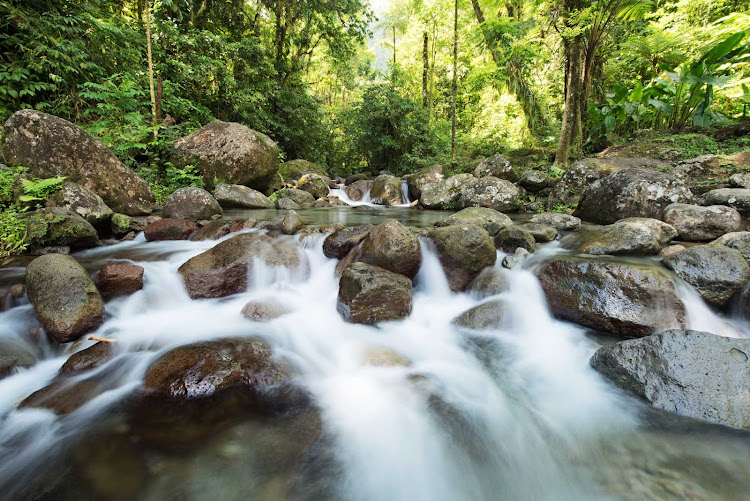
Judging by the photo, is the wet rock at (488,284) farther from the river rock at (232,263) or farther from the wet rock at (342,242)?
the river rock at (232,263)

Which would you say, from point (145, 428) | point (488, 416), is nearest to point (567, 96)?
point (488, 416)

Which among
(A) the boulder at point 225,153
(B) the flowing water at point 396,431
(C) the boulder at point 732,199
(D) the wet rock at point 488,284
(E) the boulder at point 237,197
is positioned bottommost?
(B) the flowing water at point 396,431

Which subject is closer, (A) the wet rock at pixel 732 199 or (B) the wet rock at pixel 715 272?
(B) the wet rock at pixel 715 272

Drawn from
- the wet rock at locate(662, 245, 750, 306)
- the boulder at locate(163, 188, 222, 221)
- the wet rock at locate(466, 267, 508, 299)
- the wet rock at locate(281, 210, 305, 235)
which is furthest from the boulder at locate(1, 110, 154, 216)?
the wet rock at locate(662, 245, 750, 306)

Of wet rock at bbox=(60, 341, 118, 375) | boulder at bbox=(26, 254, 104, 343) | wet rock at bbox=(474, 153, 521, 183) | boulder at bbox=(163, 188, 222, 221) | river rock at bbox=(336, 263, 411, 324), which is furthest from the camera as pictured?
wet rock at bbox=(474, 153, 521, 183)

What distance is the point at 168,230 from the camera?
19.0ft

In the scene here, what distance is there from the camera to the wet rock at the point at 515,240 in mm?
4789

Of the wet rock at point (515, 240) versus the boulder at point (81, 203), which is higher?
the boulder at point (81, 203)

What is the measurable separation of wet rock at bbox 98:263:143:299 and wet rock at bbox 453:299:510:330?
3837 mm

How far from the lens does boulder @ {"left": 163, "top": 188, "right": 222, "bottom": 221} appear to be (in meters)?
6.68

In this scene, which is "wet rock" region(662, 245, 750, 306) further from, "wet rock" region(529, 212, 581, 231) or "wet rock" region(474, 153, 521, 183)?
"wet rock" region(474, 153, 521, 183)

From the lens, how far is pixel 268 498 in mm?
1777

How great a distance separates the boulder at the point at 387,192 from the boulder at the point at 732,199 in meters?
7.63

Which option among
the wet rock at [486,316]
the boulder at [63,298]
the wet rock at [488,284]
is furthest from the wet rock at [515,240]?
the boulder at [63,298]
